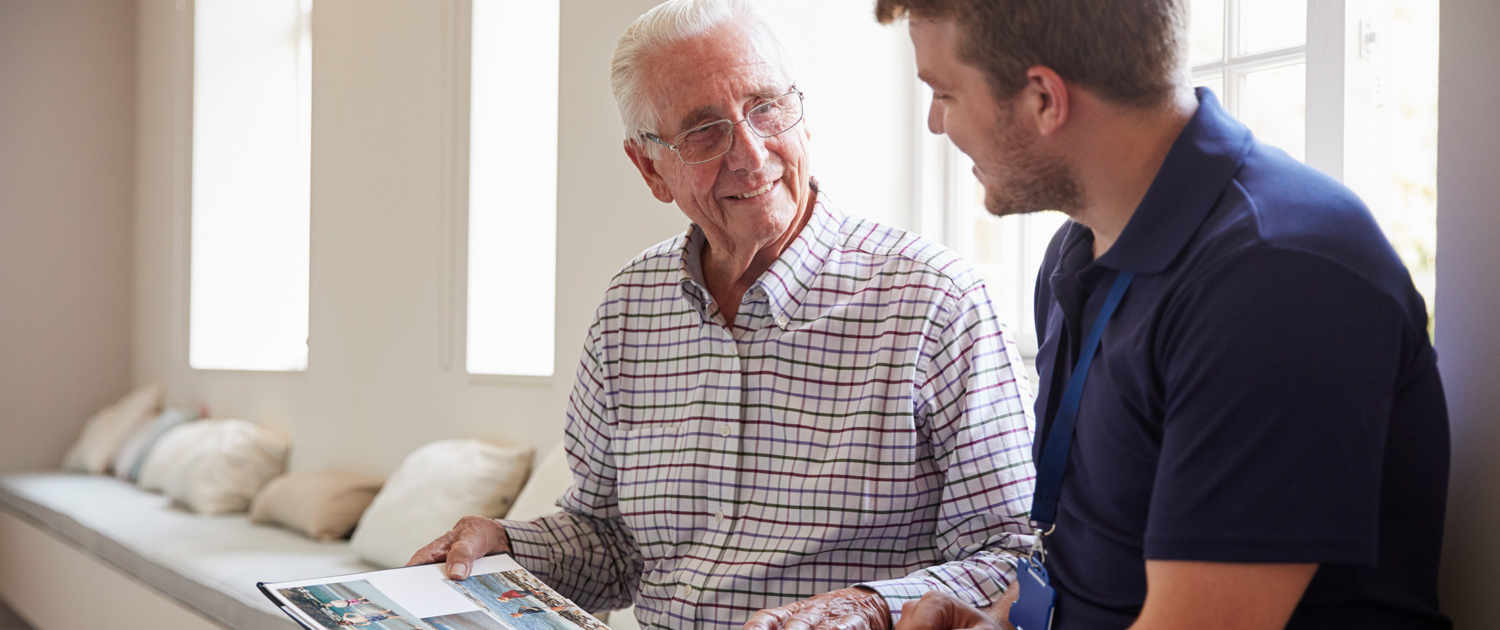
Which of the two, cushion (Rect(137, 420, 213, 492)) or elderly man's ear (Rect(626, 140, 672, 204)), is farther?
cushion (Rect(137, 420, 213, 492))

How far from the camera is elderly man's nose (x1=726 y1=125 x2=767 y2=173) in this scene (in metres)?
1.55

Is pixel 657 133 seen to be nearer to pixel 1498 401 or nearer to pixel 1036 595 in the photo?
pixel 1036 595

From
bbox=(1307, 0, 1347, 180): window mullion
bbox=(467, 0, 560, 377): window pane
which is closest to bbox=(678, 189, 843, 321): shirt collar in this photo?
bbox=(1307, 0, 1347, 180): window mullion

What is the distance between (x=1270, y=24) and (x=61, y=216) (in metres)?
7.11

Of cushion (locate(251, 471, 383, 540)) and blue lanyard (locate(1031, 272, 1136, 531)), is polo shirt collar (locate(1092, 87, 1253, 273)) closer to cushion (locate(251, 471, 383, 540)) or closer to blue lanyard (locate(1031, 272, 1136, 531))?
blue lanyard (locate(1031, 272, 1136, 531))

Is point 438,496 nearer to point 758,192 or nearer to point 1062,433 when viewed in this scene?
point 758,192

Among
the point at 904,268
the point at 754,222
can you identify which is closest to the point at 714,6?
the point at 754,222

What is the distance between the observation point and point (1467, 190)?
1.01 metres

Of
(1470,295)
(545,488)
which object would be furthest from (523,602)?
(545,488)

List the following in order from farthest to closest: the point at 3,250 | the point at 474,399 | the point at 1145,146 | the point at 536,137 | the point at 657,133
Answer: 1. the point at 3,250
2. the point at 536,137
3. the point at 474,399
4. the point at 657,133
5. the point at 1145,146

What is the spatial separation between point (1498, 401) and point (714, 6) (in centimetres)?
108

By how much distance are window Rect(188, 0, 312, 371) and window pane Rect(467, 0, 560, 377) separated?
2.28m

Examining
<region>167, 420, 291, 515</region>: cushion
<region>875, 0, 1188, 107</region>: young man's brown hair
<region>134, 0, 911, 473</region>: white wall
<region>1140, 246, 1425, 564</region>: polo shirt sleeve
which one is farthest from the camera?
<region>167, 420, 291, 515</region>: cushion

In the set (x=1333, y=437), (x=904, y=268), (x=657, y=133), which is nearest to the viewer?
(x=1333, y=437)
